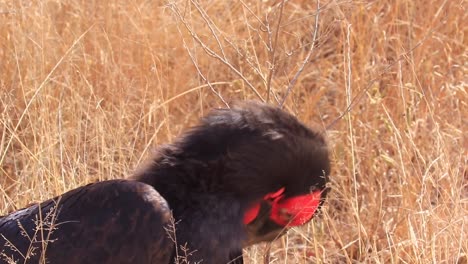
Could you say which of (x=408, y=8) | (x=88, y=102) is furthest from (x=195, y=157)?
(x=408, y=8)

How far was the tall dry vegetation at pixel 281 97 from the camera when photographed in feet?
11.4

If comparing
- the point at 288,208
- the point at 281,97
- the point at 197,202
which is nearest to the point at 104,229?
the point at 197,202

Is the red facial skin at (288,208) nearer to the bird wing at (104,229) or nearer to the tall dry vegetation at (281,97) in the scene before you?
the bird wing at (104,229)

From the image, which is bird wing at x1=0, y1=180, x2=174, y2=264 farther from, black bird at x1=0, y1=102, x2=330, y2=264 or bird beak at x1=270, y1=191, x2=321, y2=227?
bird beak at x1=270, y1=191, x2=321, y2=227

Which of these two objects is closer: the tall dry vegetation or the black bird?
the black bird

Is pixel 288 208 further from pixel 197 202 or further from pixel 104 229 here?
pixel 104 229

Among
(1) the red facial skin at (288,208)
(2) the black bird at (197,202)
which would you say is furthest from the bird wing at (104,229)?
(1) the red facial skin at (288,208)

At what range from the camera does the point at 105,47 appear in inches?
178

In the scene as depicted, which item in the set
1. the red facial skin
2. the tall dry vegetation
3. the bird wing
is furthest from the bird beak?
the tall dry vegetation

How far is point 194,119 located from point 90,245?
195cm

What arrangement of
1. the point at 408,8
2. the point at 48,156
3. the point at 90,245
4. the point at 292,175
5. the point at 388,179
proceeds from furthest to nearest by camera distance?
1. the point at 408,8
2. the point at 388,179
3. the point at 48,156
4. the point at 292,175
5. the point at 90,245

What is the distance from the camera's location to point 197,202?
2576mm

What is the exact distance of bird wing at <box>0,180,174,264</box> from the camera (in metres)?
2.44

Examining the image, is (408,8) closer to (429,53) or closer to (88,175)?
(429,53)
